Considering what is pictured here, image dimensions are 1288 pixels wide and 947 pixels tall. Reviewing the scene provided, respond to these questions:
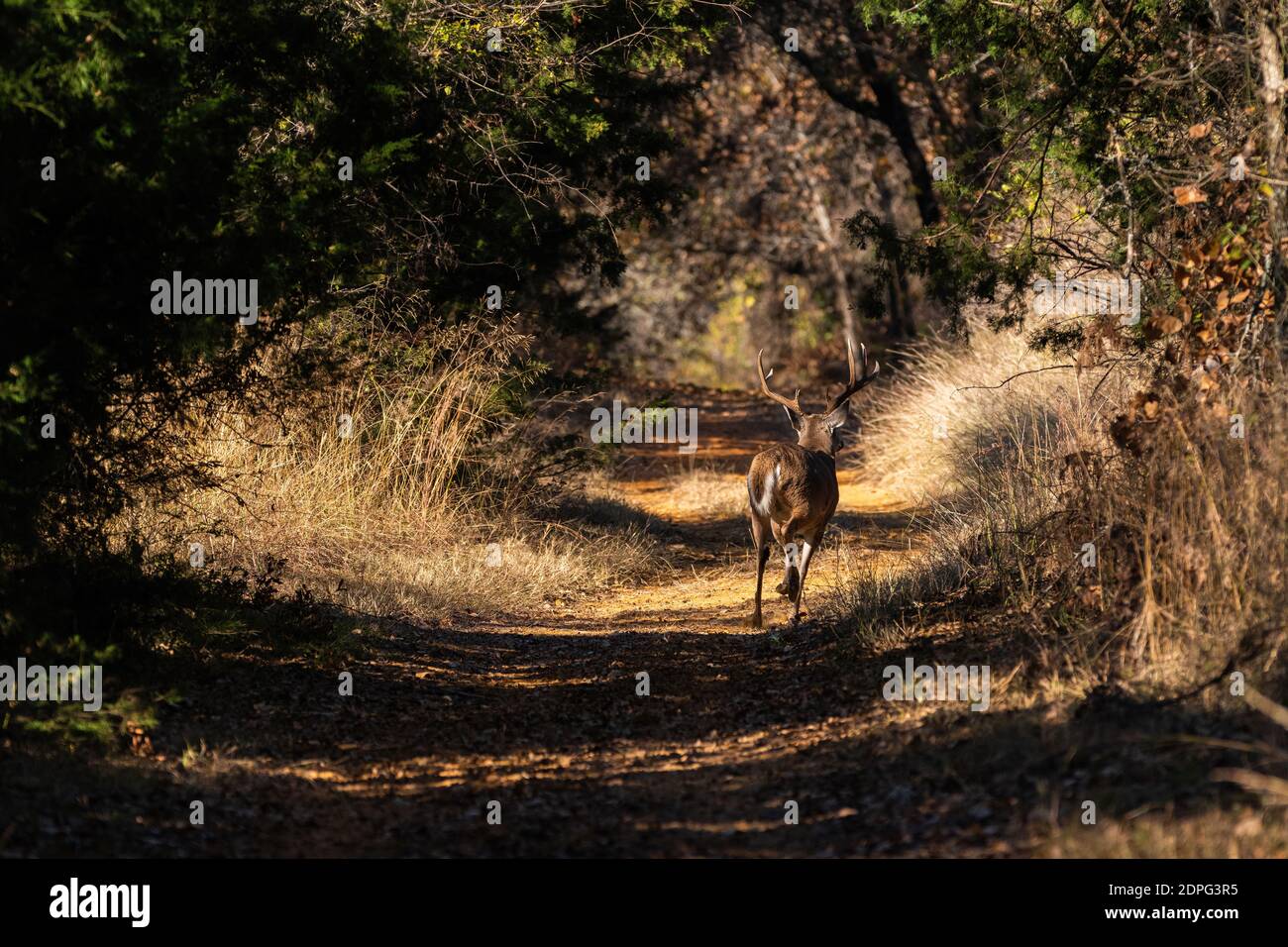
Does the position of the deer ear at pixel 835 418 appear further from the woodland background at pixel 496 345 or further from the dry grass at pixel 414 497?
the dry grass at pixel 414 497

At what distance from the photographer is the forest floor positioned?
18.7 feet

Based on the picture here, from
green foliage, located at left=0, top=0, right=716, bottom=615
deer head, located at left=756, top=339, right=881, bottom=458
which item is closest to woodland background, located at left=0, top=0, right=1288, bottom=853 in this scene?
green foliage, located at left=0, top=0, right=716, bottom=615

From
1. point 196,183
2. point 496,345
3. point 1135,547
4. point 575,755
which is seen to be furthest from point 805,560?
point 196,183

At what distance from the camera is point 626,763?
7.13 meters

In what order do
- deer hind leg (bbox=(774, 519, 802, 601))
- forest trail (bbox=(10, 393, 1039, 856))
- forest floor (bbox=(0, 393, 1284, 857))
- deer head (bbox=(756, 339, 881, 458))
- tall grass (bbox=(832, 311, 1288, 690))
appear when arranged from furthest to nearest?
deer head (bbox=(756, 339, 881, 458)), deer hind leg (bbox=(774, 519, 802, 601)), tall grass (bbox=(832, 311, 1288, 690)), forest trail (bbox=(10, 393, 1039, 856)), forest floor (bbox=(0, 393, 1284, 857))

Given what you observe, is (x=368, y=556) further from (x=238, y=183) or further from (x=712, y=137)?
(x=712, y=137)

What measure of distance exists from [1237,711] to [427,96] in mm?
7369

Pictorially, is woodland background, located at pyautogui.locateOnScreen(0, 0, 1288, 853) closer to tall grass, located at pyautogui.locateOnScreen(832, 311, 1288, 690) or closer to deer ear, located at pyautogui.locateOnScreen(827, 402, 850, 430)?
tall grass, located at pyautogui.locateOnScreen(832, 311, 1288, 690)

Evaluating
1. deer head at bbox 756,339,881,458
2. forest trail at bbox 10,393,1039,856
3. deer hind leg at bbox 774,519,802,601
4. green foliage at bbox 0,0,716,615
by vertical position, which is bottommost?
forest trail at bbox 10,393,1039,856

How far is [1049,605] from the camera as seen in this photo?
8203 mm

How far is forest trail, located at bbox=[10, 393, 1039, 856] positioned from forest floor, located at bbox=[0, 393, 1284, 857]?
0.02 metres

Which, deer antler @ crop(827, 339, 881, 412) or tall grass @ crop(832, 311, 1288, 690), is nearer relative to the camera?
tall grass @ crop(832, 311, 1288, 690)

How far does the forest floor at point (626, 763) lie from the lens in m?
5.69
